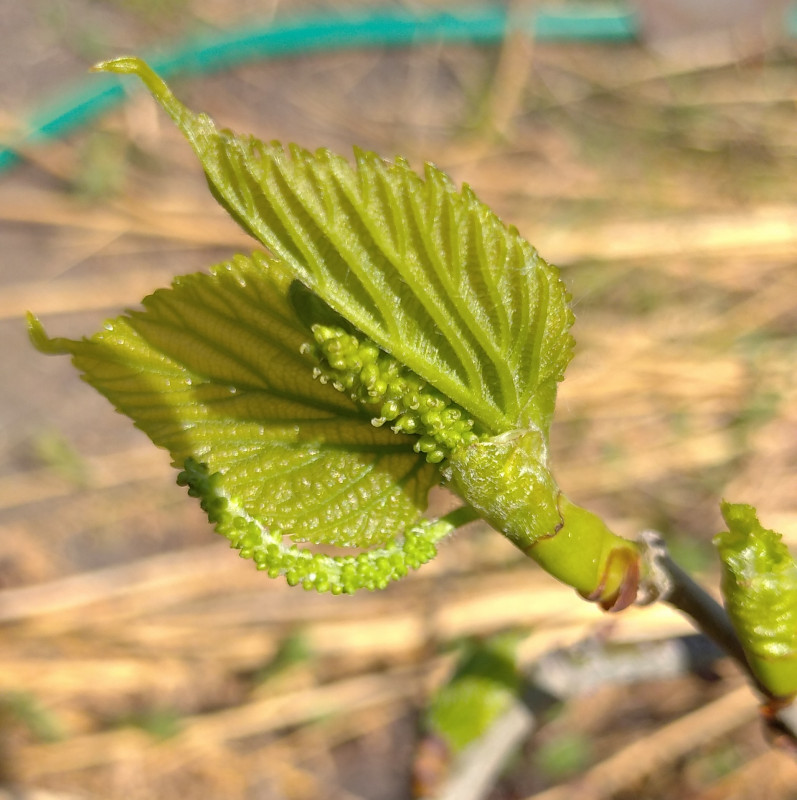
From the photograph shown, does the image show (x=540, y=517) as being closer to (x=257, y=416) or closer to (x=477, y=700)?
(x=257, y=416)

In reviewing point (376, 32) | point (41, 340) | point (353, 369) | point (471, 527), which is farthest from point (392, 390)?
point (376, 32)

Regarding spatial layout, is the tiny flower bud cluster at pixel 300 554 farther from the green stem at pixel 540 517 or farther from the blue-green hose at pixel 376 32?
the blue-green hose at pixel 376 32

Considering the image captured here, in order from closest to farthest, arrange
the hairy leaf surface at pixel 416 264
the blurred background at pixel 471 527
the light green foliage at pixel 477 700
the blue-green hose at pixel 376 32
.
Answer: the hairy leaf surface at pixel 416 264 < the light green foliage at pixel 477 700 < the blurred background at pixel 471 527 < the blue-green hose at pixel 376 32

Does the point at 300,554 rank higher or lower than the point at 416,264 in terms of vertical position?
lower

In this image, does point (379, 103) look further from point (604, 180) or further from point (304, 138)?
point (604, 180)

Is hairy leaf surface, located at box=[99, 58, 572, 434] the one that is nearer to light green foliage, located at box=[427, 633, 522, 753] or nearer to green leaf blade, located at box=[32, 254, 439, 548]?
green leaf blade, located at box=[32, 254, 439, 548]

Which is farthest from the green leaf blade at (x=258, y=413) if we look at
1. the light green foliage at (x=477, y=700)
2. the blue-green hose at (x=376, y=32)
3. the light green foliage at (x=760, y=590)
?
the blue-green hose at (x=376, y=32)
